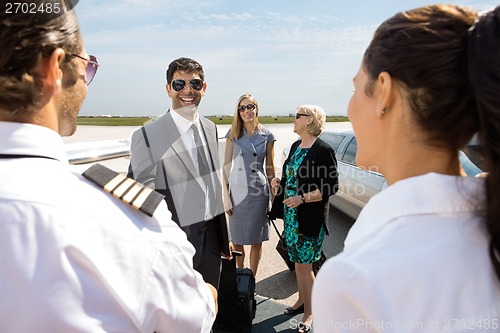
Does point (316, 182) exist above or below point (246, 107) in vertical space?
below

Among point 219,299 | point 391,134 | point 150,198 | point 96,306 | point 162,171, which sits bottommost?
point 219,299

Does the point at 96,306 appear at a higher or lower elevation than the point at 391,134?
lower

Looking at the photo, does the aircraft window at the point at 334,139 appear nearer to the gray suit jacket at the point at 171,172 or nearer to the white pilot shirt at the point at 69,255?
the gray suit jacket at the point at 171,172

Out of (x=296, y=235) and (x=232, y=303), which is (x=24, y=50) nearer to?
(x=232, y=303)

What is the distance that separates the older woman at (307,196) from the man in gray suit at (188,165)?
2.47ft

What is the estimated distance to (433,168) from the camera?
34.5 inches

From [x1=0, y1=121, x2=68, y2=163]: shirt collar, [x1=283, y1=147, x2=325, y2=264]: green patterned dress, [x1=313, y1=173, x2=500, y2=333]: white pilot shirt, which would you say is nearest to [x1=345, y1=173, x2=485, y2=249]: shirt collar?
[x1=313, y1=173, x2=500, y2=333]: white pilot shirt

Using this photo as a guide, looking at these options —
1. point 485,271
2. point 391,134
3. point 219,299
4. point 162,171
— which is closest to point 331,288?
point 485,271

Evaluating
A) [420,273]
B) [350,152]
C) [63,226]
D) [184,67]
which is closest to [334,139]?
[350,152]

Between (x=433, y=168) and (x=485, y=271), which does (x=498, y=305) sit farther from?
(x=433, y=168)

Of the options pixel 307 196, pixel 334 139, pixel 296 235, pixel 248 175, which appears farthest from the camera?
pixel 334 139

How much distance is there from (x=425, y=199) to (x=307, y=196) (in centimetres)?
239

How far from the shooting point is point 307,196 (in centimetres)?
313

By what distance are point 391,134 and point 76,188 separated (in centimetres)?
80
